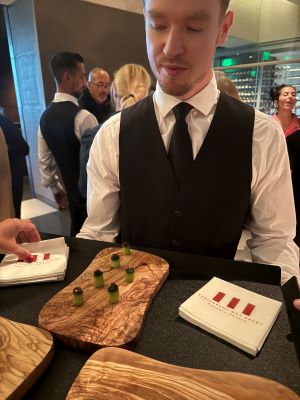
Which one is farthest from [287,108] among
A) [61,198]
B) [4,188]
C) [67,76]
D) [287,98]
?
[4,188]

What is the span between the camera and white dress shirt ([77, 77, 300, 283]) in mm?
809

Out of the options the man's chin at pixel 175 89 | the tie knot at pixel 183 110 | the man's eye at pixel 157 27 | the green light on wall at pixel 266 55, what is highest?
the green light on wall at pixel 266 55

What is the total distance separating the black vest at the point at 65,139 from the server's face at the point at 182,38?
1.46m

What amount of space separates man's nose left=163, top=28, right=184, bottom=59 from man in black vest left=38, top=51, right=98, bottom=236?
58.4 inches

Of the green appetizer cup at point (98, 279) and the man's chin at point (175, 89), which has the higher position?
the man's chin at point (175, 89)

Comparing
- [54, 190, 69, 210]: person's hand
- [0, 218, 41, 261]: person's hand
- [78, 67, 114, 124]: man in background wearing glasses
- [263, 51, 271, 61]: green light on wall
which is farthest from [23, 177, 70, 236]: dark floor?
[263, 51, 271, 61]: green light on wall

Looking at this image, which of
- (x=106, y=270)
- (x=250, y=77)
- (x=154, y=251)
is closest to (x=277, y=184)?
(x=154, y=251)

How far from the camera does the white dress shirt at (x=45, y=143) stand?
211cm

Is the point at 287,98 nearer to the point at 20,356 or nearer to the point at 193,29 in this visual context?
the point at 193,29

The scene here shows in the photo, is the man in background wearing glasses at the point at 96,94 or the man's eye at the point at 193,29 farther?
the man in background wearing glasses at the point at 96,94

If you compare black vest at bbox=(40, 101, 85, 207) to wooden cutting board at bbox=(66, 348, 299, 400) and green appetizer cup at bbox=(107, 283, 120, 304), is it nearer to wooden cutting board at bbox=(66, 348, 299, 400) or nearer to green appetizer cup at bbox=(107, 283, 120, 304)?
green appetizer cup at bbox=(107, 283, 120, 304)

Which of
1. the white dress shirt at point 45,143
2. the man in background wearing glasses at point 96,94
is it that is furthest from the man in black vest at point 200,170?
the man in background wearing glasses at point 96,94

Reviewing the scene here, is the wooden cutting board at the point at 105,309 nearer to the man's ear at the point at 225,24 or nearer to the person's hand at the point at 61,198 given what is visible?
the man's ear at the point at 225,24

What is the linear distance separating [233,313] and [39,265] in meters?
0.39
